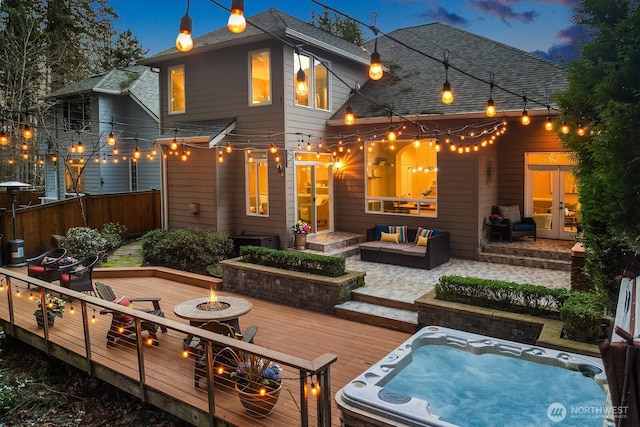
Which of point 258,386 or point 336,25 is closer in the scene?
point 258,386

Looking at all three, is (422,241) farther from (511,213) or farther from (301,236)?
(301,236)

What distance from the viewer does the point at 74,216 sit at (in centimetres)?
1413

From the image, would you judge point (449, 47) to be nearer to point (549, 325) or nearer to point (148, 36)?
point (549, 325)

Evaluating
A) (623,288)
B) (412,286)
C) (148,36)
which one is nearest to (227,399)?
(623,288)

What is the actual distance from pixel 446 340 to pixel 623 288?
2489mm

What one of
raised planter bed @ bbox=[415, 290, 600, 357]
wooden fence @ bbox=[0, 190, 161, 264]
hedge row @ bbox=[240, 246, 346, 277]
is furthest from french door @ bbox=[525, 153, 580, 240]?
wooden fence @ bbox=[0, 190, 161, 264]

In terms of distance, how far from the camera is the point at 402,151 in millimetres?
12727

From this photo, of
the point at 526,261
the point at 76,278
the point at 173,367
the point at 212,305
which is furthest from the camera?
the point at 526,261

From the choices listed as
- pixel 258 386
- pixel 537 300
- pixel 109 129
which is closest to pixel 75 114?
pixel 109 129

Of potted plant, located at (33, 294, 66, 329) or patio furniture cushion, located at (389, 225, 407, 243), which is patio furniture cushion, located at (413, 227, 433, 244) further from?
potted plant, located at (33, 294, 66, 329)

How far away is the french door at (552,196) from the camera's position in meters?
12.1

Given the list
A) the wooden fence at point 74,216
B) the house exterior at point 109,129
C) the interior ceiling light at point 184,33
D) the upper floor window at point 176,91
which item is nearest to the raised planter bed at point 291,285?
the interior ceiling light at point 184,33

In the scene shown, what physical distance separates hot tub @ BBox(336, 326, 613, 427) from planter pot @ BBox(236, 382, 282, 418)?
667 millimetres

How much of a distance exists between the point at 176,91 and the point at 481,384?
468 inches
